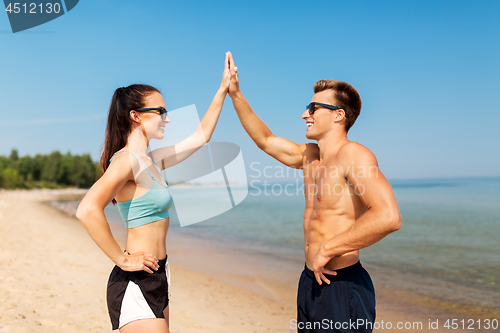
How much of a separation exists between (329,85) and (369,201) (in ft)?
3.98

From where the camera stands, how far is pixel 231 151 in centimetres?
491

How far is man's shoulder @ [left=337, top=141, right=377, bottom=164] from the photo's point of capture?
2.42 meters

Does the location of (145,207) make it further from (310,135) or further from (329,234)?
(310,135)

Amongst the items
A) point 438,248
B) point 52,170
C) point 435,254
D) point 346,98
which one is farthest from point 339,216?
point 52,170

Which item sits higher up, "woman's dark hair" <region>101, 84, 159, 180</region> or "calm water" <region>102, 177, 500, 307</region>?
"woman's dark hair" <region>101, 84, 159, 180</region>

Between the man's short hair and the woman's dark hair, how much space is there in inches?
62.0

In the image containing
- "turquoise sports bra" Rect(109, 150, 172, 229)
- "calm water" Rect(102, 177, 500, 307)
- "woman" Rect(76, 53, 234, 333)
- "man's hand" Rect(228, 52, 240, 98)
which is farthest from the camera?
"calm water" Rect(102, 177, 500, 307)

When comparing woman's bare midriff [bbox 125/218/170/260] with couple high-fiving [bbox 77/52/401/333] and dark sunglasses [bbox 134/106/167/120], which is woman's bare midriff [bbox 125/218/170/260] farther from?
dark sunglasses [bbox 134/106/167/120]

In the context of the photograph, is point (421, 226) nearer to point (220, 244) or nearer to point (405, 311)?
point (220, 244)

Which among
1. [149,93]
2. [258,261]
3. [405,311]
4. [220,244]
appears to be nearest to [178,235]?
[220,244]

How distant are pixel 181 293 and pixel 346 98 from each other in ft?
19.9

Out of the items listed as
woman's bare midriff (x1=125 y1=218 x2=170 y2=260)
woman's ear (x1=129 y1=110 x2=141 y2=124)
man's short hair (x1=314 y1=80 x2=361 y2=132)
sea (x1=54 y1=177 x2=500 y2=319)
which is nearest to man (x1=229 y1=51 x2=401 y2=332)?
man's short hair (x1=314 y1=80 x2=361 y2=132)

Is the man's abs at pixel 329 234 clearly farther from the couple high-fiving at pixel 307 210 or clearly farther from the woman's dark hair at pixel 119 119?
the woman's dark hair at pixel 119 119

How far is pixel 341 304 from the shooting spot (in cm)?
252
